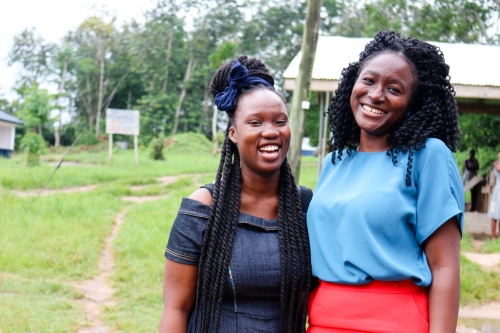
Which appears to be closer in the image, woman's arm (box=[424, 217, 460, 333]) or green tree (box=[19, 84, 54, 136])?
woman's arm (box=[424, 217, 460, 333])

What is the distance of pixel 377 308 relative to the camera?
1871 mm

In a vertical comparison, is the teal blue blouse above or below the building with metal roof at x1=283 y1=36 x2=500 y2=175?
below

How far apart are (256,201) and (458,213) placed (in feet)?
2.55

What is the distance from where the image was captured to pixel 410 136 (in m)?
1.93

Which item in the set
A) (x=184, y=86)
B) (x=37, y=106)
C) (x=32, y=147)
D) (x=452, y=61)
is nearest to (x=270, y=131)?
(x=452, y=61)

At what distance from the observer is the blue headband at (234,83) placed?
223 cm

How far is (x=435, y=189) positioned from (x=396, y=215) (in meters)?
0.15

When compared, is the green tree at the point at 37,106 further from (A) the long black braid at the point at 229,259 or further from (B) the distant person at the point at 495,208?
(A) the long black braid at the point at 229,259

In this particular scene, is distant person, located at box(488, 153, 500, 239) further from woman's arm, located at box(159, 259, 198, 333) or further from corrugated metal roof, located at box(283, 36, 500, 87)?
woman's arm, located at box(159, 259, 198, 333)

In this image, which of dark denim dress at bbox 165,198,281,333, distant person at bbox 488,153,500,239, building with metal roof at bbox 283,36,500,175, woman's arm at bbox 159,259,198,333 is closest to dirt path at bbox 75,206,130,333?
building with metal roof at bbox 283,36,500,175

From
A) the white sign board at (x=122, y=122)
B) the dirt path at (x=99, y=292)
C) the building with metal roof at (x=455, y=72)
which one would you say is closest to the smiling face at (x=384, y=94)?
the dirt path at (x=99, y=292)

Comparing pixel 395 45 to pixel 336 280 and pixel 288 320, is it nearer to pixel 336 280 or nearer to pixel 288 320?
pixel 336 280

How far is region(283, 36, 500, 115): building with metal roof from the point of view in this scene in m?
7.76

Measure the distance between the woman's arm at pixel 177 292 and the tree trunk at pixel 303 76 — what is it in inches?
163
